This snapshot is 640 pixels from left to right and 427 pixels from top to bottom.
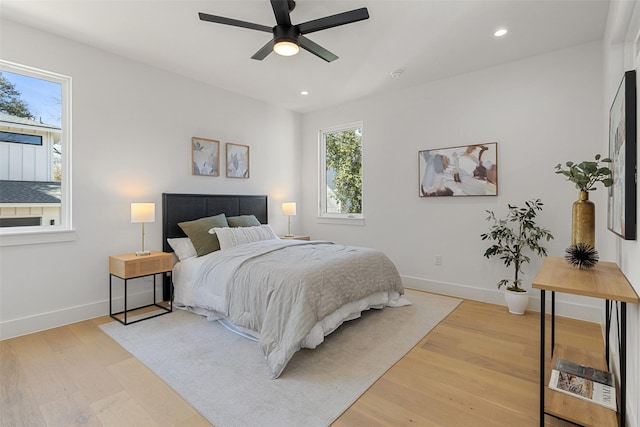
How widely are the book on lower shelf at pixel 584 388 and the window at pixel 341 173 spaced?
330 centimetres

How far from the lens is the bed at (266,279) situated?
2.38m

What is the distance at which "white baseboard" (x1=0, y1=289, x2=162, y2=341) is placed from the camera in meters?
2.77

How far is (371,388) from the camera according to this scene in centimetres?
205

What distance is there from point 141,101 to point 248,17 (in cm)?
177

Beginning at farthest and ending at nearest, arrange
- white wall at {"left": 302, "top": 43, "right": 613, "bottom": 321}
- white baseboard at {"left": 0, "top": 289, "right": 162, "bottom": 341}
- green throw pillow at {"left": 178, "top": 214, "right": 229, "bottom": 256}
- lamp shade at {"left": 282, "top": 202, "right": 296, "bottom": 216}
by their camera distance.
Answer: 1. lamp shade at {"left": 282, "top": 202, "right": 296, "bottom": 216}
2. green throw pillow at {"left": 178, "top": 214, "right": 229, "bottom": 256}
3. white wall at {"left": 302, "top": 43, "right": 613, "bottom": 321}
4. white baseboard at {"left": 0, "top": 289, "right": 162, "bottom": 341}

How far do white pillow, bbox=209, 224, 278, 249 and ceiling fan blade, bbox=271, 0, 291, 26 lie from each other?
2317 mm

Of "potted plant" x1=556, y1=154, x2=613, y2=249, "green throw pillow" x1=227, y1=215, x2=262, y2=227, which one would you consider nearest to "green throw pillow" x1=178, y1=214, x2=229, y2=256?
"green throw pillow" x1=227, y1=215, x2=262, y2=227

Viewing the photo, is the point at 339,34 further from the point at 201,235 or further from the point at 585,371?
the point at 585,371

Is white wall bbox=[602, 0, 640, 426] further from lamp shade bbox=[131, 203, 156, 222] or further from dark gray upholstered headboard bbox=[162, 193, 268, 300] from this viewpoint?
dark gray upholstered headboard bbox=[162, 193, 268, 300]

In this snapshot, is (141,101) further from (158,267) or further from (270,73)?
(158,267)

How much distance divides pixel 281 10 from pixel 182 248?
2.77 meters

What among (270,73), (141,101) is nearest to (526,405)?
(270,73)

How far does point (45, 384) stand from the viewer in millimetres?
2074

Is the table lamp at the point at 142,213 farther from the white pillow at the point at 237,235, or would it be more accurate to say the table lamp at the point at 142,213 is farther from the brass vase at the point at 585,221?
the brass vase at the point at 585,221
